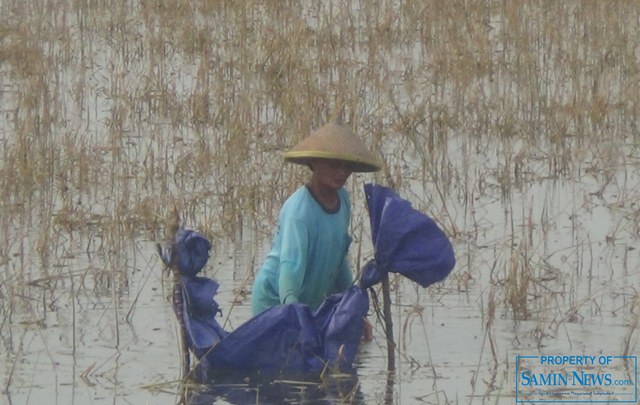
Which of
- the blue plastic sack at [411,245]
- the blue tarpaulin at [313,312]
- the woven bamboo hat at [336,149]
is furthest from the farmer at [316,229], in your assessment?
the blue plastic sack at [411,245]

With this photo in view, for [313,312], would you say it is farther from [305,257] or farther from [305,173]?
[305,173]

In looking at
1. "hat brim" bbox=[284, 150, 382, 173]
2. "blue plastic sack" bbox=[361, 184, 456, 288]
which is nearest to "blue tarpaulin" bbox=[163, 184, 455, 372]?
"blue plastic sack" bbox=[361, 184, 456, 288]

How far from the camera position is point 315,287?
5898 millimetres

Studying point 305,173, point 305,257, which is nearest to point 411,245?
point 305,257

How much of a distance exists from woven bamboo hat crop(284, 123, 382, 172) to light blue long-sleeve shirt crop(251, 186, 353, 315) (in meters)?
0.14

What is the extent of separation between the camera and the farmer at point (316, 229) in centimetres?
568

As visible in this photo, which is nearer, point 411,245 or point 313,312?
point 411,245

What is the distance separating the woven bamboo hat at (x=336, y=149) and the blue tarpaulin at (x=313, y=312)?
13 centimetres

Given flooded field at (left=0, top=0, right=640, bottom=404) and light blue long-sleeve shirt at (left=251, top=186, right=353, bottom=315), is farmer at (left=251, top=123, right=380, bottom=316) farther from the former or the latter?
flooded field at (left=0, top=0, right=640, bottom=404)

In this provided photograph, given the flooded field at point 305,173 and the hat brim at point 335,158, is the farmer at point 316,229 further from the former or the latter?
the flooded field at point 305,173

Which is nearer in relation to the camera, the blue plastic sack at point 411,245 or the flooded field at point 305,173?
the blue plastic sack at point 411,245

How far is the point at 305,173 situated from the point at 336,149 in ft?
6.95

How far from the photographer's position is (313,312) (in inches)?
224

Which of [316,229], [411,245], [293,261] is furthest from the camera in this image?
[316,229]
